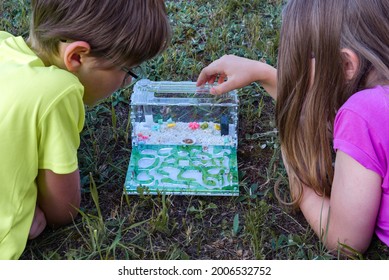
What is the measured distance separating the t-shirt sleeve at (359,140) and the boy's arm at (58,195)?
0.82m

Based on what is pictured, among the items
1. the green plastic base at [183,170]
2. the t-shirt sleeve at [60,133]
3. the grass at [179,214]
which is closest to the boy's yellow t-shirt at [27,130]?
the t-shirt sleeve at [60,133]

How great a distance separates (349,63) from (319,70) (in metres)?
0.09

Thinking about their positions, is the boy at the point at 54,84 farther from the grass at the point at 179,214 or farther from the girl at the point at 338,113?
the girl at the point at 338,113

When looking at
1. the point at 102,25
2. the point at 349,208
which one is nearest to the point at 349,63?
the point at 349,208

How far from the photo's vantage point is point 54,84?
154 centimetres

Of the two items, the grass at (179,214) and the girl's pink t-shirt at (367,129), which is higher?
the girl's pink t-shirt at (367,129)

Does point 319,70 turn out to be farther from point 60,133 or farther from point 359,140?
point 60,133

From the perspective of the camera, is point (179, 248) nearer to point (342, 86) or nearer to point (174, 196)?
point (174, 196)

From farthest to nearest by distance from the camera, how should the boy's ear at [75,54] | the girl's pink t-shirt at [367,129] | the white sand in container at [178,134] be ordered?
the white sand in container at [178,134], the boy's ear at [75,54], the girl's pink t-shirt at [367,129]

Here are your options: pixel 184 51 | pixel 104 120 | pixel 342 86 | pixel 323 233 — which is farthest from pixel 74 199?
pixel 184 51

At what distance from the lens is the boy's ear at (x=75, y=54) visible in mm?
1607

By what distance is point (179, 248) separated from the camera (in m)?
1.79

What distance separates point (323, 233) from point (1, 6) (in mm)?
2479

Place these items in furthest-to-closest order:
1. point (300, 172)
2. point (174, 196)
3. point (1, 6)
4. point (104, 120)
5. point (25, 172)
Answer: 1. point (1, 6)
2. point (104, 120)
3. point (174, 196)
4. point (300, 172)
5. point (25, 172)
